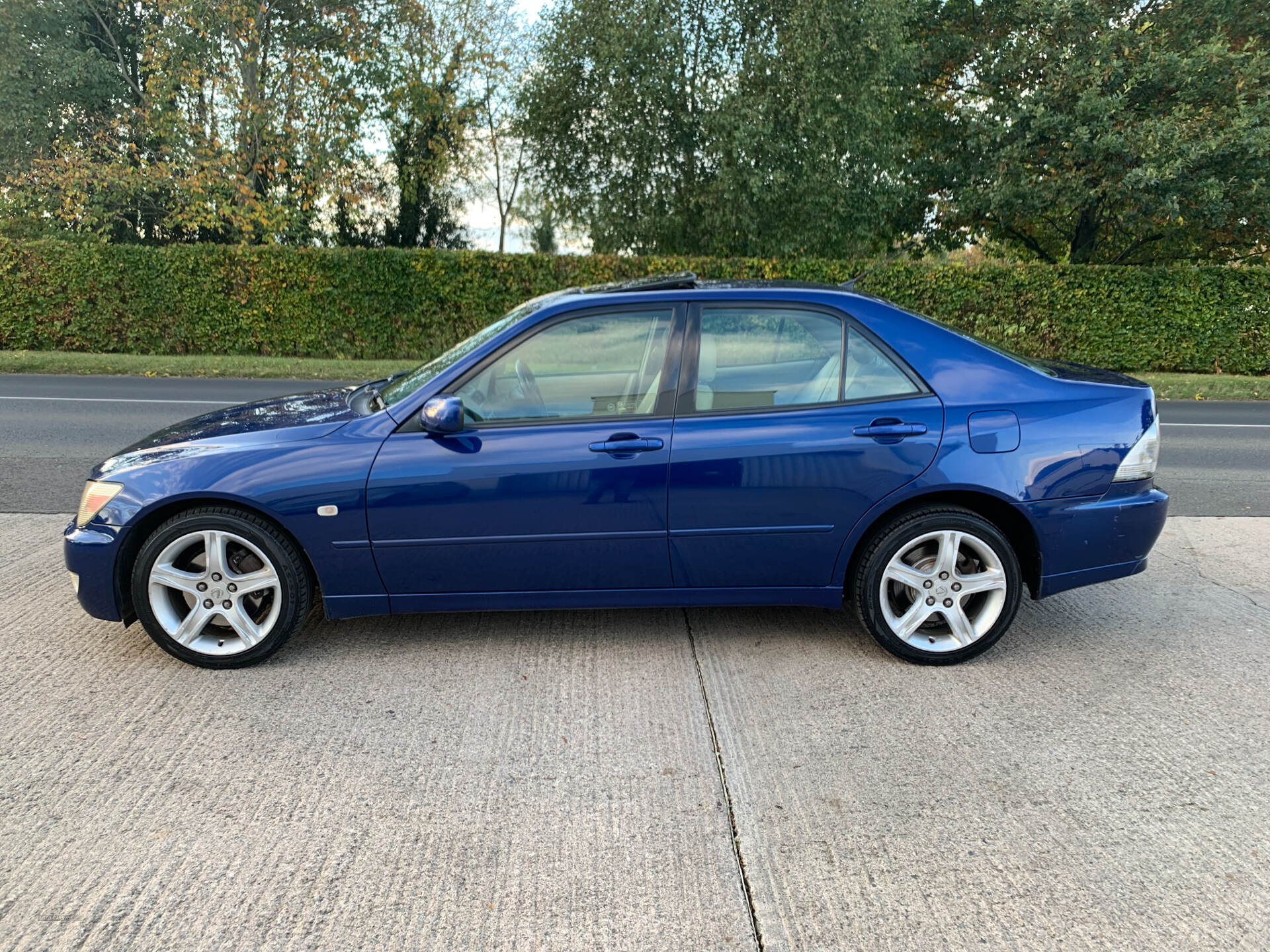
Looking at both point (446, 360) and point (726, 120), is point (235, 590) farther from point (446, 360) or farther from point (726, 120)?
point (726, 120)

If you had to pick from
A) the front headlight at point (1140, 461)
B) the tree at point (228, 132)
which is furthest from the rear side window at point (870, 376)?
the tree at point (228, 132)

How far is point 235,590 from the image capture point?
3.89 meters

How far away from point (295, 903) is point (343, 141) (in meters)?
22.5

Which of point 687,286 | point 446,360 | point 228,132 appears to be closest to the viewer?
point 687,286

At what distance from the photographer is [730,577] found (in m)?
4.01

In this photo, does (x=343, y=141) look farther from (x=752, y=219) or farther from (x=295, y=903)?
(x=295, y=903)

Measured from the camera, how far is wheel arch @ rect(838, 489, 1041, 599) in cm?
396

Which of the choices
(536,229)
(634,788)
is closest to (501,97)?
(536,229)

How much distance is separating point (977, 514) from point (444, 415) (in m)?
2.26

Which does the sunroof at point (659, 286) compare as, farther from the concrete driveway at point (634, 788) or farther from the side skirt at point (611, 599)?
the concrete driveway at point (634, 788)

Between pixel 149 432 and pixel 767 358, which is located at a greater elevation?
pixel 767 358

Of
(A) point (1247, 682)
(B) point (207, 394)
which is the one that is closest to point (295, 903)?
(A) point (1247, 682)

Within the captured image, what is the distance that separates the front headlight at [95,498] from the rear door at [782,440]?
2.27 metres

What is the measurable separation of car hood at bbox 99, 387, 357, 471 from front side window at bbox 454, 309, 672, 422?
2.03ft
